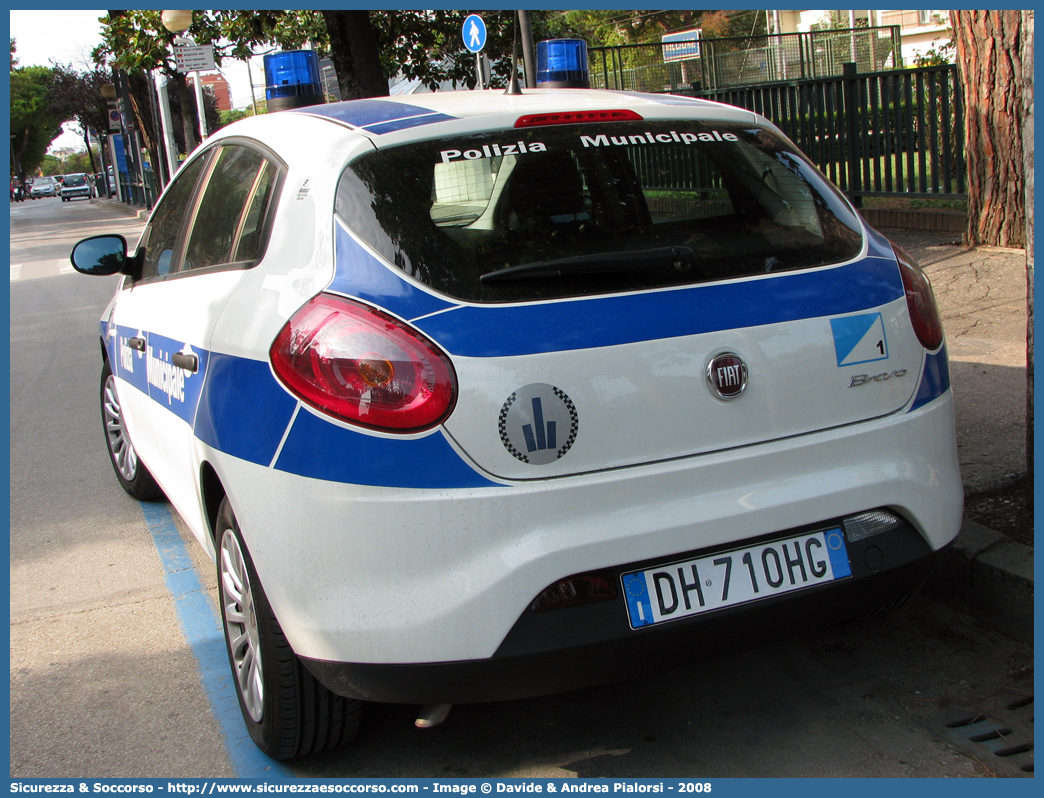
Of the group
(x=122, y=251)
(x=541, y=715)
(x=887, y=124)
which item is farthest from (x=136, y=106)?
(x=541, y=715)

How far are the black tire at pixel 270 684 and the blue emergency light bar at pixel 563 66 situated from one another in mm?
2121

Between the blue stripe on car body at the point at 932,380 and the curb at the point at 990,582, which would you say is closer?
the blue stripe on car body at the point at 932,380

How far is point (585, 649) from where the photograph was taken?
2213 mm

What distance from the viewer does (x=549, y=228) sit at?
2.52m

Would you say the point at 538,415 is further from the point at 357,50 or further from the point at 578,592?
the point at 357,50

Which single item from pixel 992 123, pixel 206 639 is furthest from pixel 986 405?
pixel 992 123

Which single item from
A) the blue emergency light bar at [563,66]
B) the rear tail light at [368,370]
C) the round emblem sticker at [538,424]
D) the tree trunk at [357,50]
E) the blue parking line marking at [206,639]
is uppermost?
the tree trunk at [357,50]

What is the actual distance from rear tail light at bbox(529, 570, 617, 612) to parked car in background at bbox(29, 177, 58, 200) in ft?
333

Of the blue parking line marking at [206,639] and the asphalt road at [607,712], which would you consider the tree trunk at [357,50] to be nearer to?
the blue parking line marking at [206,639]

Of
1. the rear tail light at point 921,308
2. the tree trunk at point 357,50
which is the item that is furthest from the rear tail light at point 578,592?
the tree trunk at point 357,50

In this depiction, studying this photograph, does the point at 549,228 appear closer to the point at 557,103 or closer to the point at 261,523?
the point at 557,103

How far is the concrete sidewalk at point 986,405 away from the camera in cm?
323

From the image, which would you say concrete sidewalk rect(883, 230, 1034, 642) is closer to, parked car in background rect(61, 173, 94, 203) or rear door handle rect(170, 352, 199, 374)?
rear door handle rect(170, 352, 199, 374)

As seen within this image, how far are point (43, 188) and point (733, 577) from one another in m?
105
